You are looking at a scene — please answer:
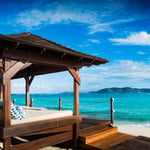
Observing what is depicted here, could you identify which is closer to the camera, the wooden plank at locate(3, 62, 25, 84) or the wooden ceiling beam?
the wooden plank at locate(3, 62, 25, 84)

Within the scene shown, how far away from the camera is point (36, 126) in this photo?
205 inches

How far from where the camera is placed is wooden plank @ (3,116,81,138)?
15.0 ft

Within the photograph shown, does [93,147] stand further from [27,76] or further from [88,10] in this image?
[88,10]

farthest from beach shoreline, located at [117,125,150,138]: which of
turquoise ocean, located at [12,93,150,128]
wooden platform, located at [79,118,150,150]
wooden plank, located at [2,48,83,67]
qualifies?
wooden plank, located at [2,48,83,67]

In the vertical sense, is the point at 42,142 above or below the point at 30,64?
below

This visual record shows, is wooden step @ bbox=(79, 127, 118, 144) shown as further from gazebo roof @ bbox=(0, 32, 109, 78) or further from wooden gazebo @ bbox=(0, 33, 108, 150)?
gazebo roof @ bbox=(0, 32, 109, 78)

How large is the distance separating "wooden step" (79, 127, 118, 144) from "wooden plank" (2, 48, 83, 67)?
2.50m

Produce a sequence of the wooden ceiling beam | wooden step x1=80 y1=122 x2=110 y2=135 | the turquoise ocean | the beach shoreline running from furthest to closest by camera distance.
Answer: the turquoise ocean < the beach shoreline < the wooden ceiling beam < wooden step x1=80 y1=122 x2=110 y2=135

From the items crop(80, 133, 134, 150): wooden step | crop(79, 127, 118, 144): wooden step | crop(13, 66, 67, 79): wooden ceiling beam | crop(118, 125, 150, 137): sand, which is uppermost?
crop(13, 66, 67, 79): wooden ceiling beam

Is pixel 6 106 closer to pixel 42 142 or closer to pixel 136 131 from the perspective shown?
pixel 42 142

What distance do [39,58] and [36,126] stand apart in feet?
6.59

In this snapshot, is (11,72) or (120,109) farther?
(120,109)

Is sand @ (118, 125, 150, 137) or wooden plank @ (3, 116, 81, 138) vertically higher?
wooden plank @ (3, 116, 81, 138)

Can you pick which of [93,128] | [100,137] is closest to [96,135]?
[100,137]
